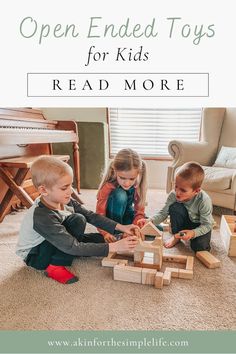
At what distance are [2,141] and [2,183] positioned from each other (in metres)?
0.48

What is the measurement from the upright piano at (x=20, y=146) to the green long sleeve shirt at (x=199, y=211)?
0.71 m

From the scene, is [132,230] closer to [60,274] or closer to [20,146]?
[60,274]

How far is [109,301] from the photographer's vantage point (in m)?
0.79

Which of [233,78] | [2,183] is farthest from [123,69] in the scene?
[2,183]

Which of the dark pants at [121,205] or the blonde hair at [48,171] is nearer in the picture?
the blonde hair at [48,171]

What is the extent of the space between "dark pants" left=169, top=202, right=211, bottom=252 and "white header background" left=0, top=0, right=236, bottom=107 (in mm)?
481

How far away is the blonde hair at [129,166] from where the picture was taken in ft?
3.65

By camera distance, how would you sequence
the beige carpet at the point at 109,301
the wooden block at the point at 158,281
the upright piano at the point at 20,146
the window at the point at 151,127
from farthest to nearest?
1. the window at the point at 151,127
2. the upright piano at the point at 20,146
3. the wooden block at the point at 158,281
4. the beige carpet at the point at 109,301

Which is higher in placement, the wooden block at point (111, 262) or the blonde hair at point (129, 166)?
the blonde hair at point (129, 166)

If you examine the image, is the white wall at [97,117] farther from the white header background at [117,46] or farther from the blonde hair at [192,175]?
the white header background at [117,46]

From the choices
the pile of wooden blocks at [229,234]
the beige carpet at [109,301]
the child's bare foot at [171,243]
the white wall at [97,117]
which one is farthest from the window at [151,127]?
the beige carpet at [109,301]

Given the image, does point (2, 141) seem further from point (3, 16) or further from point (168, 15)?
point (168, 15)

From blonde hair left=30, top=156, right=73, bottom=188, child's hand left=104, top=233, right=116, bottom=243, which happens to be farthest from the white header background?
child's hand left=104, top=233, right=116, bottom=243

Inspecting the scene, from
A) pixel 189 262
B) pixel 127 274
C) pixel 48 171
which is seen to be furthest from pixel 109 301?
pixel 48 171
